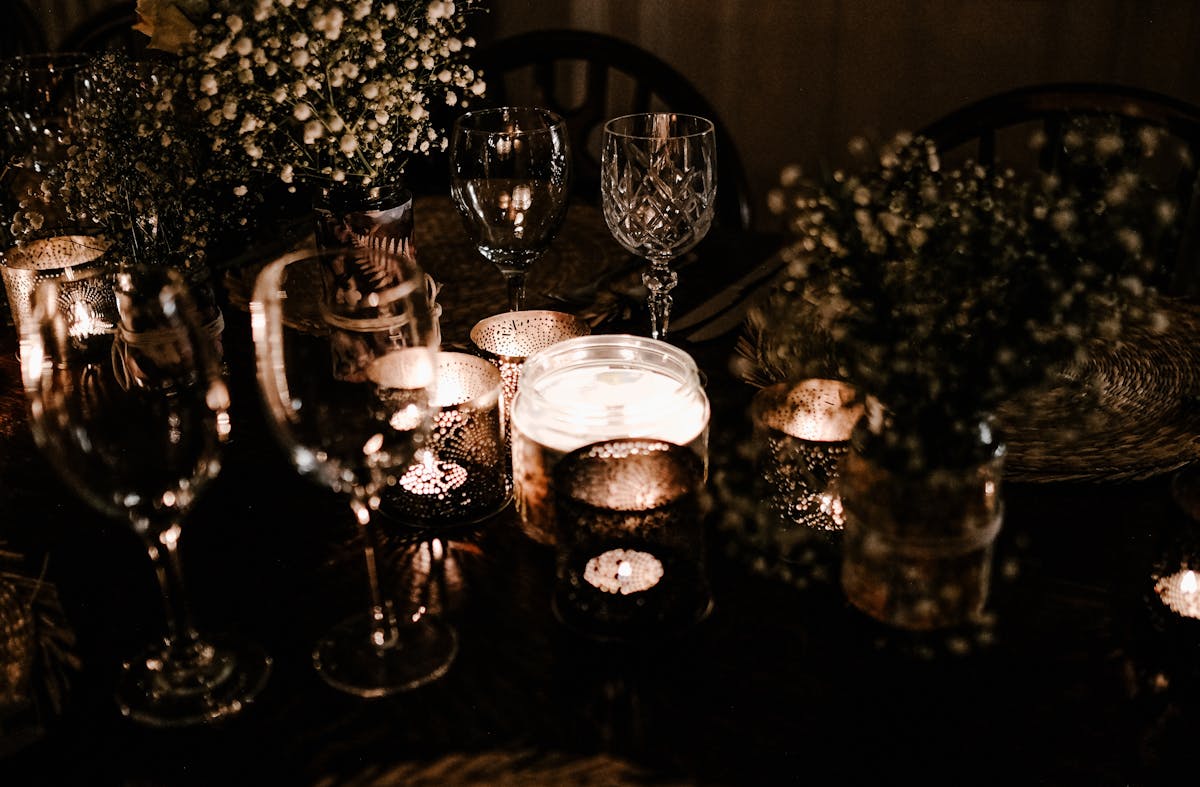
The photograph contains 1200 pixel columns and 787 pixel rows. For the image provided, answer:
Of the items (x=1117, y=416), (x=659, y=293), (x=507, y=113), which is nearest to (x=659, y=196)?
(x=659, y=293)

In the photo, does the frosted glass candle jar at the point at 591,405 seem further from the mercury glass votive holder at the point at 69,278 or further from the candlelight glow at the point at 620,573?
the mercury glass votive holder at the point at 69,278

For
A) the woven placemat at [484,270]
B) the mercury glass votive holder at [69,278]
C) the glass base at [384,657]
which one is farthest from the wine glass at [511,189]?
the glass base at [384,657]

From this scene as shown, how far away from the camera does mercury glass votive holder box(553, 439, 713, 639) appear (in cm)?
75

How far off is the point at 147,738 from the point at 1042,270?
64 centimetres

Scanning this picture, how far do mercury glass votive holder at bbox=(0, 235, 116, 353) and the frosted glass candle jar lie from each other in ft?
1.50

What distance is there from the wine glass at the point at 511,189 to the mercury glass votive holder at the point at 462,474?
0.89 feet

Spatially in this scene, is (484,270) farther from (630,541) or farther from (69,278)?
(630,541)

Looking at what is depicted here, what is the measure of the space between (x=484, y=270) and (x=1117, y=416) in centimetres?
77

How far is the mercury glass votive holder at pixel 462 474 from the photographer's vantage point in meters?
0.87

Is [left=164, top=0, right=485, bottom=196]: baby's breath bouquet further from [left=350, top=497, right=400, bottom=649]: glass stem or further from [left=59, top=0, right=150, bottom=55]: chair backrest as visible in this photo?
[left=59, top=0, right=150, bottom=55]: chair backrest

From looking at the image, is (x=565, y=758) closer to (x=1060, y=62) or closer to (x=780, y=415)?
(x=780, y=415)

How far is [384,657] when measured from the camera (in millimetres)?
760

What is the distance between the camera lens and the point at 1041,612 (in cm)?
79

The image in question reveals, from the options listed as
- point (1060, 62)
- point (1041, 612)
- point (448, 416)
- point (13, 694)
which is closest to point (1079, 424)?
point (1041, 612)
